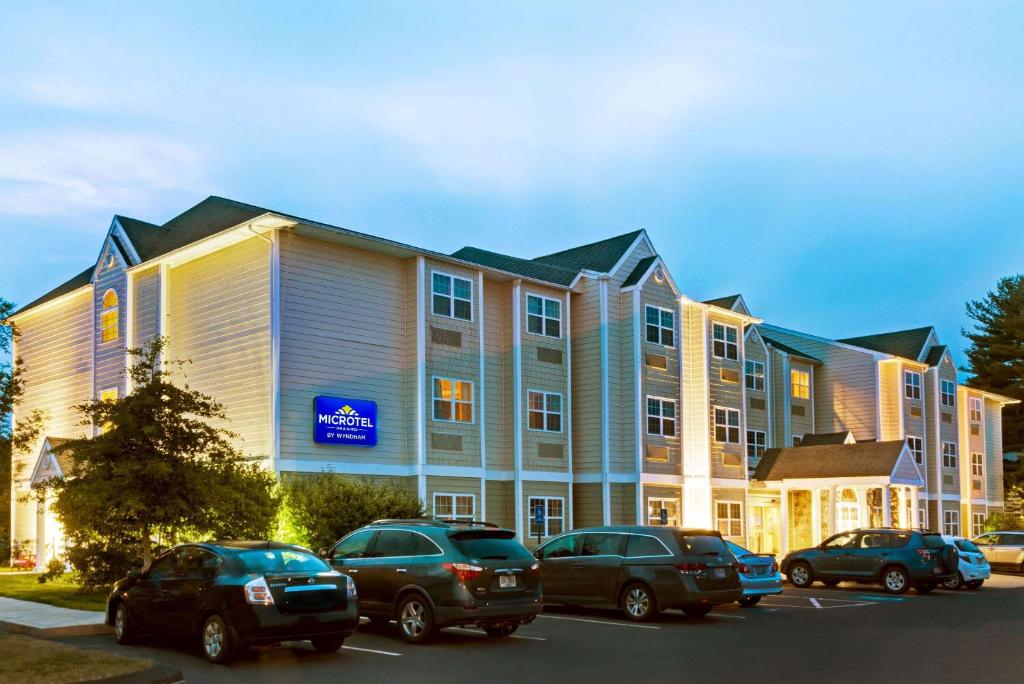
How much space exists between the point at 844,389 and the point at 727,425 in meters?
11.8

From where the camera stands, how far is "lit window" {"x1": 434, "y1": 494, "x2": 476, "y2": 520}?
30.4 m

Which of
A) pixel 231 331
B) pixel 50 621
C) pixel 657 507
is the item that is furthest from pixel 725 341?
pixel 50 621

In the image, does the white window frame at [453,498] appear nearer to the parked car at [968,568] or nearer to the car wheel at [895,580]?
the car wheel at [895,580]

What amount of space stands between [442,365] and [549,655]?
17.2 metres

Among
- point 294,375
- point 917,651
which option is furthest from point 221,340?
point 917,651

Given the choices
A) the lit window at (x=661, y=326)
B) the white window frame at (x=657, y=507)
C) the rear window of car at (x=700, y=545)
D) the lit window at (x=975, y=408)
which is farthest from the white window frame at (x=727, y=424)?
the lit window at (x=975, y=408)

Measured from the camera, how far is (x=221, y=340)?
2950 centimetres

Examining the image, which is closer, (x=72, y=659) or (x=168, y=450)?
(x=72, y=659)

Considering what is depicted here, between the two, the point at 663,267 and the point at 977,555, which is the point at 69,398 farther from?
the point at 977,555

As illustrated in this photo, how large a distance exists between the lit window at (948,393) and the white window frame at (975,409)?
3.41m

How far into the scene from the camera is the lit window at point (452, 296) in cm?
3108

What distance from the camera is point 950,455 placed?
5356 cm

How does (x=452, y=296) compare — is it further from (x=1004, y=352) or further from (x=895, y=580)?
(x=1004, y=352)

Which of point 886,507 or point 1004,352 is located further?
point 1004,352
